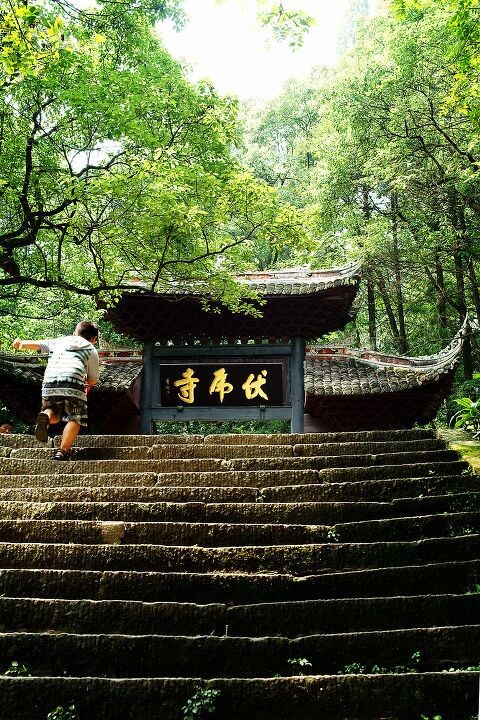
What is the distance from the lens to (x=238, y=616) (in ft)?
12.1

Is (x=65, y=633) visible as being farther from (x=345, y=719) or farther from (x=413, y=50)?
(x=413, y=50)

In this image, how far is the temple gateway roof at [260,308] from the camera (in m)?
10.7

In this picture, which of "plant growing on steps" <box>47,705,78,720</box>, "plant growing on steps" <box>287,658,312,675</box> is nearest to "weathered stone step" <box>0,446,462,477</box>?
"plant growing on steps" <box>287,658,312,675</box>

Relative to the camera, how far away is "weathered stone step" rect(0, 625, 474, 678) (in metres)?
3.35

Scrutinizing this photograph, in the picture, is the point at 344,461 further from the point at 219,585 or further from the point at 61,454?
the point at 61,454

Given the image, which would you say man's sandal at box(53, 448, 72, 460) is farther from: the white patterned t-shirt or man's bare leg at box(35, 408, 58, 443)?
the white patterned t-shirt

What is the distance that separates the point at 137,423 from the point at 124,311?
2.02m

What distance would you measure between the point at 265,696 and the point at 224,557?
1.11 m

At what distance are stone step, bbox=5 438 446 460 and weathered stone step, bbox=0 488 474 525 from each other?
1.08 m

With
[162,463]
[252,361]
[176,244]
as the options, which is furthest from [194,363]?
[162,463]

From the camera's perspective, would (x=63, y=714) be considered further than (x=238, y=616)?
No

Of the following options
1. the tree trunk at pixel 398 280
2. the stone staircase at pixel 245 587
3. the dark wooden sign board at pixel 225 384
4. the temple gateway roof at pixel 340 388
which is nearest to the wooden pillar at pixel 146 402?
the dark wooden sign board at pixel 225 384

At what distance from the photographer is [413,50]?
45.4 feet

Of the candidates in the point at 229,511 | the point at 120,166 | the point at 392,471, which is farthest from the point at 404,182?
the point at 229,511
